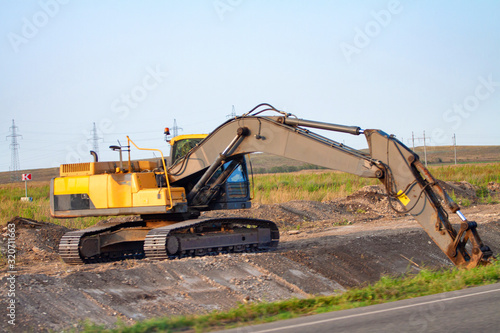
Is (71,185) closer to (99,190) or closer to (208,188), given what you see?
(99,190)

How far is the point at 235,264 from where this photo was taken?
10930mm

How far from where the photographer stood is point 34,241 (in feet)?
50.3

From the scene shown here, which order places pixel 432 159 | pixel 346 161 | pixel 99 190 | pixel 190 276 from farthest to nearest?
pixel 432 159
pixel 99 190
pixel 190 276
pixel 346 161

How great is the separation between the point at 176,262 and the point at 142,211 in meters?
1.51

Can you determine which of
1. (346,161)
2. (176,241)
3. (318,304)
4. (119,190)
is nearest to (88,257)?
(119,190)

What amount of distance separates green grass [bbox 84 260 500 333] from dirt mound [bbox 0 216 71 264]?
8493 mm

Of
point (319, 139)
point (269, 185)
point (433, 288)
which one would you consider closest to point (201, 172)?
point (319, 139)

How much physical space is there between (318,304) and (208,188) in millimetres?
5444

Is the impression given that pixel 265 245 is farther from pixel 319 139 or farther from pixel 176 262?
pixel 319 139

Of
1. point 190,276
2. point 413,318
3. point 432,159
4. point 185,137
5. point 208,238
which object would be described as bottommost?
point 190,276

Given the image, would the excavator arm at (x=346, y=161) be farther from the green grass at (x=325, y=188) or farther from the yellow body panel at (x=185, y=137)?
the green grass at (x=325, y=188)

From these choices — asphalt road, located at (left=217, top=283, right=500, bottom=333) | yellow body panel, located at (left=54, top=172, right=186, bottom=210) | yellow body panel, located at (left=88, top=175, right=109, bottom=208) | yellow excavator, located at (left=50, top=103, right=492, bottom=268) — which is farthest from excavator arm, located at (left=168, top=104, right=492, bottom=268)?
asphalt road, located at (left=217, top=283, right=500, bottom=333)

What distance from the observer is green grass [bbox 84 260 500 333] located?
245 inches

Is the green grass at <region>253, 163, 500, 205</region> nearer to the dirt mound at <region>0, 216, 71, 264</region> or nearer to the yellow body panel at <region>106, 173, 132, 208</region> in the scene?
the dirt mound at <region>0, 216, 71, 264</region>
